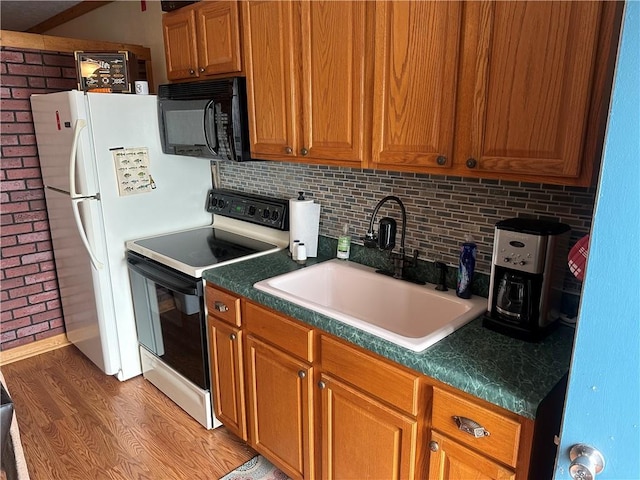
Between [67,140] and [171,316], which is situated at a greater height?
[67,140]

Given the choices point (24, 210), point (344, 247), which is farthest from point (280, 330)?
point (24, 210)

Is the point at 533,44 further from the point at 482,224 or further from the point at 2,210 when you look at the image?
the point at 2,210

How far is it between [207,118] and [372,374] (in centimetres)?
147

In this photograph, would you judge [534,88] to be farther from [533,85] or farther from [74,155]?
[74,155]

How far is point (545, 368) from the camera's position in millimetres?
1199

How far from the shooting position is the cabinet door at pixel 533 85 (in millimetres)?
1112

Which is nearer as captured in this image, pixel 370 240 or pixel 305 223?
pixel 370 240

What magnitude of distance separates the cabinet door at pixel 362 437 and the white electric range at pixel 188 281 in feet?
2.63

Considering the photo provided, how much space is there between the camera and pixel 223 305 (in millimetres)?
1968

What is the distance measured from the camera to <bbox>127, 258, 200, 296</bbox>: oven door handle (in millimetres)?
2083

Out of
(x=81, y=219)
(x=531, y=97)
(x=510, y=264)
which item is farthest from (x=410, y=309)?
(x=81, y=219)

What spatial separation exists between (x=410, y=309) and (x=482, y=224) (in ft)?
1.41

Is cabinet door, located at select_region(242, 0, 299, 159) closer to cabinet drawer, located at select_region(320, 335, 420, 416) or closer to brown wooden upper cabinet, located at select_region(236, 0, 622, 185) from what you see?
brown wooden upper cabinet, located at select_region(236, 0, 622, 185)

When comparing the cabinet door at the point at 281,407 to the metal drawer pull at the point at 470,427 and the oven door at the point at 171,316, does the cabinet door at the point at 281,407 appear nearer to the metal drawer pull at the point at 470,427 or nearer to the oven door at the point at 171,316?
the oven door at the point at 171,316
